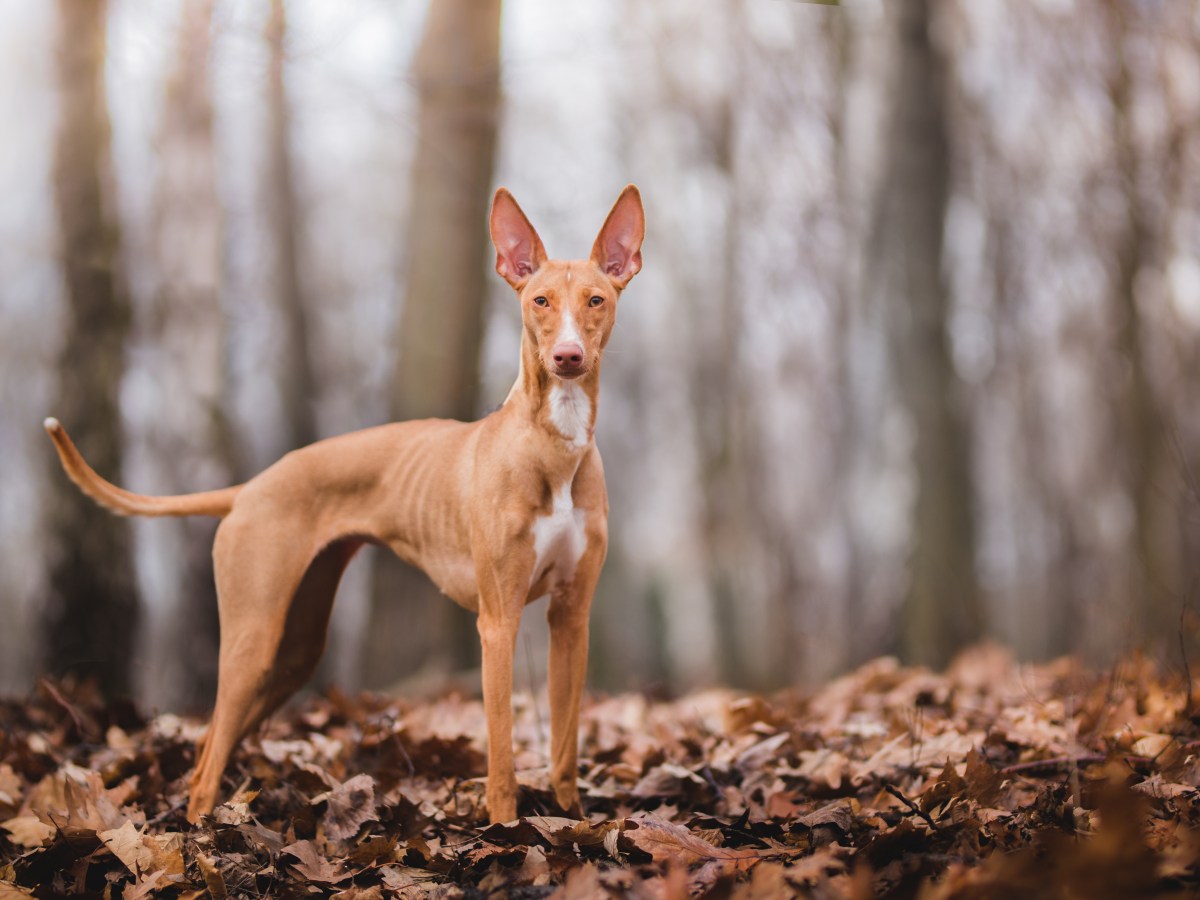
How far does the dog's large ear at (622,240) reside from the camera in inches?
152

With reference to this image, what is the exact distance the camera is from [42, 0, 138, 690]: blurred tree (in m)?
7.24

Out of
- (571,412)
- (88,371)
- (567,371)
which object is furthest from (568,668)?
(88,371)

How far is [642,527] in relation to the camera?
85.6 feet

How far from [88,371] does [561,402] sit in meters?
5.38

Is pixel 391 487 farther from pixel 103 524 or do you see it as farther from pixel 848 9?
pixel 848 9

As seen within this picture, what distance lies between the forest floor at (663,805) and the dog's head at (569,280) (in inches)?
61.3

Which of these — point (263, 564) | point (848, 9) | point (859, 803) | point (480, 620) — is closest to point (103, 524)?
point (263, 564)

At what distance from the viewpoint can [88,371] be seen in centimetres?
762

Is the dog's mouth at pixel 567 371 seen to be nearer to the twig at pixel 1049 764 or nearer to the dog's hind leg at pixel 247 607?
the dog's hind leg at pixel 247 607

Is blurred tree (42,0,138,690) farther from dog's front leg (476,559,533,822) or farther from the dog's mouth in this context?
the dog's mouth

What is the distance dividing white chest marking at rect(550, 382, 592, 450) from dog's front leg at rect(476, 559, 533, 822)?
18.8 inches

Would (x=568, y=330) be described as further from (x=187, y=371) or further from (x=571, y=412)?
(x=187, y=371)

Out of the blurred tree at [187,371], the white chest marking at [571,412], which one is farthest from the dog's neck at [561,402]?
the blurred tree at [187,371]

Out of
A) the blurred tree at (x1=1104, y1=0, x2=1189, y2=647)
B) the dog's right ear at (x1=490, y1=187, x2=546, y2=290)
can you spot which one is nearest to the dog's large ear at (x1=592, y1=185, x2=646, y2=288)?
the dog's right ear at (x1=490, y1=187, x2=546, y2=290)
